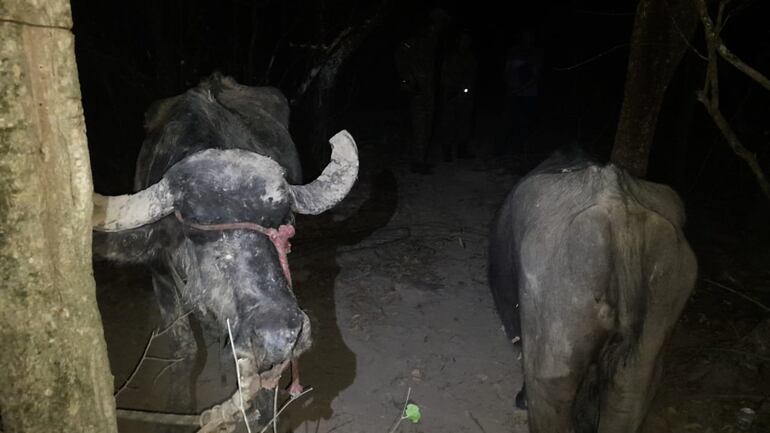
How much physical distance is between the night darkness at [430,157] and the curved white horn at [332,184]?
1.83 metres

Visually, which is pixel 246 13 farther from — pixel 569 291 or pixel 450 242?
pixel 569 291

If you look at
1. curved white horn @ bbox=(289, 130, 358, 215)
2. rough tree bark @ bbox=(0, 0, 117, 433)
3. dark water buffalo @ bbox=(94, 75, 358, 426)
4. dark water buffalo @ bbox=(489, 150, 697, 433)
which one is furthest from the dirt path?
rough tree bark @ bbox=(0, 0, 117, 433)

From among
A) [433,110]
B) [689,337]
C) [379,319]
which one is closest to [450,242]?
[379,319]

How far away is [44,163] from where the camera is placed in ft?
4.43

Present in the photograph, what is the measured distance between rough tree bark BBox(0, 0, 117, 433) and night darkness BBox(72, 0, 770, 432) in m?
2.73

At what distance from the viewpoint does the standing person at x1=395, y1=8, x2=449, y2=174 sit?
989 cm

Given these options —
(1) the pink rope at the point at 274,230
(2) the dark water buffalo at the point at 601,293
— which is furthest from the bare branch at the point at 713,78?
(1) the pink rope at the point at 274,230

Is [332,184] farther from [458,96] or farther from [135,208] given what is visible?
[458,96]

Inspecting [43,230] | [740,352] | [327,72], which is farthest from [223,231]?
[327,72]

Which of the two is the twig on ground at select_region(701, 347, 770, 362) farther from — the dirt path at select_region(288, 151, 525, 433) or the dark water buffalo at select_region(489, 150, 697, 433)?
the dark water buffalo at select_region(489, 150, 697, 433)

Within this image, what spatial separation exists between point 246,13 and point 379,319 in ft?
27.5

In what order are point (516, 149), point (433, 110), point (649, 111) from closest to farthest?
point (649, 111) → point (433, 110) → point (516, 149)

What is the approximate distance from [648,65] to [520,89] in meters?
7.97

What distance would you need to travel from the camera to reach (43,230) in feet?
4.51
